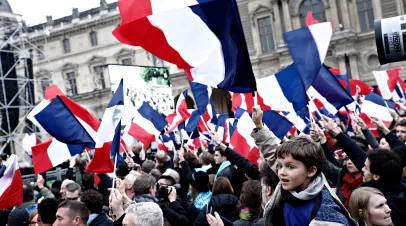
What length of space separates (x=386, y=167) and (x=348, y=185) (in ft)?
3.03

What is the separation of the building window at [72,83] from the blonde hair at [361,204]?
45.0 m

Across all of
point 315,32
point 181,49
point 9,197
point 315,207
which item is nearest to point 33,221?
point 9,197

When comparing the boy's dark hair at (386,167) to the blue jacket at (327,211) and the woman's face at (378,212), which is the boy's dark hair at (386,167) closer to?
the woman's face at (378,212)

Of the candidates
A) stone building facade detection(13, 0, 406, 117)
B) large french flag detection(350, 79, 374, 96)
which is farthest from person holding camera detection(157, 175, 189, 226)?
stone building facade detection(13, 0, 406, 117)

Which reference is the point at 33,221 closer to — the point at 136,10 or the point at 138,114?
the point at 136,10

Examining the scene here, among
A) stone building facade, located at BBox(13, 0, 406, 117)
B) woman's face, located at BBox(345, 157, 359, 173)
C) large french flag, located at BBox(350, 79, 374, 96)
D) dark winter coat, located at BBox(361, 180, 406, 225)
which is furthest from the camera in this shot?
stone building facade, located at BBox(13, 0, 406, 117)

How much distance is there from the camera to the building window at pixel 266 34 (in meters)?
35.2

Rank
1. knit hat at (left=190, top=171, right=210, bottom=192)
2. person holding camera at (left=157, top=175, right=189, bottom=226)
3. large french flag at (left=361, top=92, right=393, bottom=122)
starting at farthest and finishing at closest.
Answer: large french flag at (left=361, top=92, right=393, bottom=122), knit hat at (left=190, top=171, right=210, bottom=192), person holding camera at (left=157, top=175, right=189, bottom=226)

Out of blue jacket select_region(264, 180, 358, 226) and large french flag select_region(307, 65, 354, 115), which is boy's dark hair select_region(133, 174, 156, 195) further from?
large french flag select_region(307, 65, 354, 115)

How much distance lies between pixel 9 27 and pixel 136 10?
29732 mm

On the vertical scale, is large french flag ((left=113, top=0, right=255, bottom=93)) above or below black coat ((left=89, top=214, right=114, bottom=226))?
above

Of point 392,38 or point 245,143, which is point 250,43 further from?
point 392,38

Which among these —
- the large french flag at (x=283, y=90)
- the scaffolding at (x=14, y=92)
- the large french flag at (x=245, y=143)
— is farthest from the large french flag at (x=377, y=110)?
the scaffolding at (x=14, y=92)

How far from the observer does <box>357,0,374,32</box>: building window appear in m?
32.3
